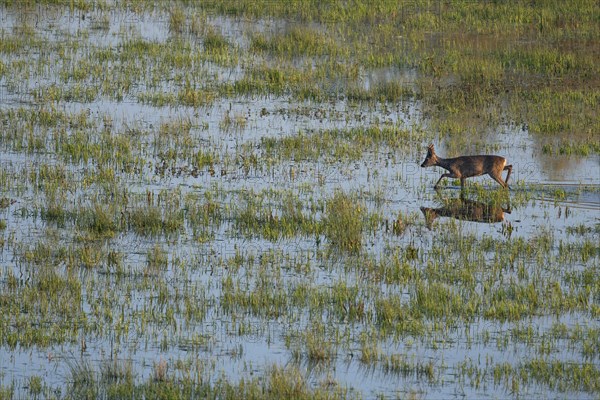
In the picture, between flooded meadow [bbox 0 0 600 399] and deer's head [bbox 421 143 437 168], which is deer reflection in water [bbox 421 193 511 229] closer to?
flooded meadow [bbox 0 0 600 399]

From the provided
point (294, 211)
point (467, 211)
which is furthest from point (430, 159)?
point (294, 211)

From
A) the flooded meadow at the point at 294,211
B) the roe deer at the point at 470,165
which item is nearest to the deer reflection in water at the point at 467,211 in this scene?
the flooded meadow at the point at 294,211

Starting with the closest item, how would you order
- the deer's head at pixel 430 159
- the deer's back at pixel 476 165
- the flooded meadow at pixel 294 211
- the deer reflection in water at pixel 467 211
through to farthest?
the flooded meadow at pixel 294 211, the deer reflection in water at pixel 467 211, the deer's back at pixel 476 165, the deer's head at pixel 430 159

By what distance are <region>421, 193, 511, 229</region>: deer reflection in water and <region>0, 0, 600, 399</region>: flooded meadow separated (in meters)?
0.05

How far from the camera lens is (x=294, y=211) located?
14.5m

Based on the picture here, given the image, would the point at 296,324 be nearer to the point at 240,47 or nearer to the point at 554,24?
the point at 240,47

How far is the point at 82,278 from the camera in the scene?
12.0m

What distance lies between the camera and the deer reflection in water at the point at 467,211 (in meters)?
14.9

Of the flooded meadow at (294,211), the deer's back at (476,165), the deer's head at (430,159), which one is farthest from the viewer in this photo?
the deer's head at (430,159)

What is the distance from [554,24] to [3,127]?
14164 mm

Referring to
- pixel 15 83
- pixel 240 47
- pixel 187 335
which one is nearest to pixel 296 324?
pixel 187 335

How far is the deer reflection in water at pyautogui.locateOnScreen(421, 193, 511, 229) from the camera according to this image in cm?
1486

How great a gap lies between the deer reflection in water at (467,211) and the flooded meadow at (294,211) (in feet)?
0.17

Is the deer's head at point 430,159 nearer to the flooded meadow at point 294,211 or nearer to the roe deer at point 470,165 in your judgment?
the roe deer at point 470,165
